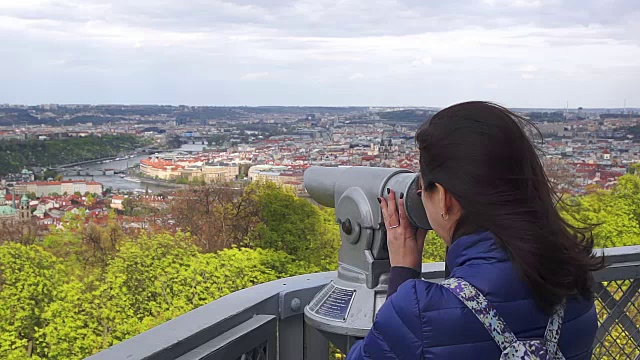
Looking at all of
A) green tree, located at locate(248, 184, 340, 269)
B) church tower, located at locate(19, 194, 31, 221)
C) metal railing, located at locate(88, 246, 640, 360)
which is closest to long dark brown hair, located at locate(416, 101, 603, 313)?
metal railing, located at locate(88, 246, 640, 360)

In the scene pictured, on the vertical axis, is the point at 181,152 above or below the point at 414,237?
below

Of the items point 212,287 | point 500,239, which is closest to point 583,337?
point 500,239

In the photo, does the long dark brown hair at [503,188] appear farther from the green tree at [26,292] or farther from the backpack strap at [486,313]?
the green tree at [26,292]

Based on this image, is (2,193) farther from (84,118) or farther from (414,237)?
(414,237)

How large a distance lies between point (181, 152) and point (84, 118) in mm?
12722

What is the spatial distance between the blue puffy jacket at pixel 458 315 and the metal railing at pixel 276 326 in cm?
45

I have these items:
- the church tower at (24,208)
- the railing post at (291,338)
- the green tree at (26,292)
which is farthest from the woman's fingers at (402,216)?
the church tower at (24,208)

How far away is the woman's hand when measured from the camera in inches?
52.4

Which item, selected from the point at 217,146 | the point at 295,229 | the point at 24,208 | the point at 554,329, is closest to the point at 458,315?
the point at 554,329

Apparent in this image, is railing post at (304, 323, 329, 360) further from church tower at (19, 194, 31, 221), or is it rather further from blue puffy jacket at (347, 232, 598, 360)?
church tower at (19, 194, 31, 221)

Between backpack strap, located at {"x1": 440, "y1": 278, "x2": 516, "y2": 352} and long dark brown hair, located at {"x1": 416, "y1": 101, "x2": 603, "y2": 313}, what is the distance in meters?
0.08

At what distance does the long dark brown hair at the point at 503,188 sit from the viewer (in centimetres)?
107

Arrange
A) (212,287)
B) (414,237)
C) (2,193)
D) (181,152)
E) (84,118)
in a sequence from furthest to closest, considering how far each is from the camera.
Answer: (84,118) → (181,152) → (2,193) → (212,287) → (414,237)

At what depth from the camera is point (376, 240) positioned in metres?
1.52
